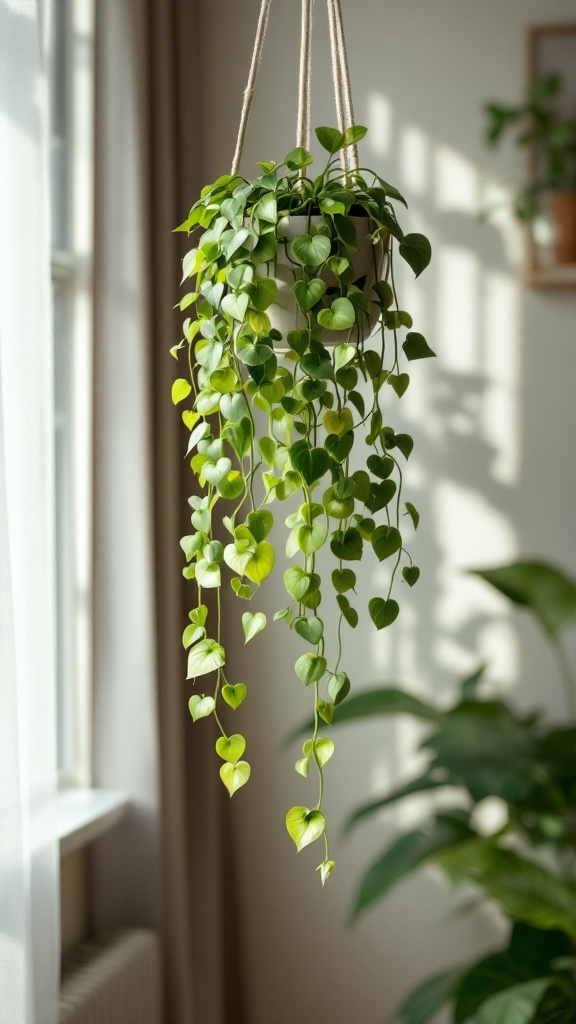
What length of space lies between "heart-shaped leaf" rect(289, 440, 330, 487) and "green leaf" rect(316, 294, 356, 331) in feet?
0.41

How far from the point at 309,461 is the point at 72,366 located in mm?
1359

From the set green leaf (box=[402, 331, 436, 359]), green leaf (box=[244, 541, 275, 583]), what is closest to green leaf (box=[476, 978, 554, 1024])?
green leaf (box=[244, 541, 275, 583])

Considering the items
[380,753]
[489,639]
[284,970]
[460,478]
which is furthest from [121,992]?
[460,478]

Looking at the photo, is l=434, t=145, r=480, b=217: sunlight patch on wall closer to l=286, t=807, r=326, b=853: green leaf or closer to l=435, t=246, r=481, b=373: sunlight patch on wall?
l=435, t=246, r=481, b=373: sunlight patch on wall

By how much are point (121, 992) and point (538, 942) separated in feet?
2.72

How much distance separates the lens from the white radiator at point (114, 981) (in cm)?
199

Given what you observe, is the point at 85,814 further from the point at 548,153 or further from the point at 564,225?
the point at 548,153

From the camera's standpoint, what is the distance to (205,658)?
118cm

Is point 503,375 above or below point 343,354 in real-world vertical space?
above

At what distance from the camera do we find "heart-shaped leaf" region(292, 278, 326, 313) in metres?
1.09

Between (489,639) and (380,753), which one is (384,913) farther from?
(489,639)

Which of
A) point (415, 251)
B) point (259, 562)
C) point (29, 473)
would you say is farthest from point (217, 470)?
point (29, 473)

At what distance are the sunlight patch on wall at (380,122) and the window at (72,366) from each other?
710mm

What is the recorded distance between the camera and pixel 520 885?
1955 millimetres
